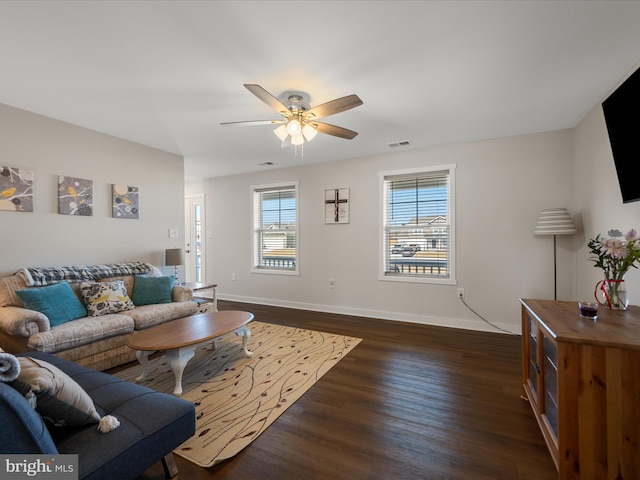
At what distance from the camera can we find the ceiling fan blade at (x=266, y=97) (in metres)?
1.94

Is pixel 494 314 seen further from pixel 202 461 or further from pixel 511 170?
pixel 202 461

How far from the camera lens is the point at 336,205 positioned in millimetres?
4695

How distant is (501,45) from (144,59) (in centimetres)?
250

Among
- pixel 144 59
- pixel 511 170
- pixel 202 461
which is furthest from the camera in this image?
pixel 511 170

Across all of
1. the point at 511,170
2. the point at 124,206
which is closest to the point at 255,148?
the point at 124,206

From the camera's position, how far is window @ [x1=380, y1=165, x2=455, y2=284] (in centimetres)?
404

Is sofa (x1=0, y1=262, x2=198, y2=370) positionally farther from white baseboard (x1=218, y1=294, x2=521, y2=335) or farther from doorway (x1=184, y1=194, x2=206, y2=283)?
doorway (x1=184, y1=194, x2=206, y2=283)

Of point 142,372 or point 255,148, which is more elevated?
point 255,148

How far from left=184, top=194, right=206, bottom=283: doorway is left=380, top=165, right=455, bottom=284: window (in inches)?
151

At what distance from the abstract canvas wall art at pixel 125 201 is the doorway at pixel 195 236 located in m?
2.14

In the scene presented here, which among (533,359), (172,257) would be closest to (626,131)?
(533,359)

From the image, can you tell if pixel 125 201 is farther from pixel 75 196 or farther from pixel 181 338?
pixel 181 338

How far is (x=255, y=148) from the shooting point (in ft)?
13.4

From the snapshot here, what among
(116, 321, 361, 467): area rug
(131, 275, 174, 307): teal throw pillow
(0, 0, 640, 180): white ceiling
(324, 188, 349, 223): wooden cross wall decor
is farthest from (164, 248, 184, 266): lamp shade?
(324, 188, 349, 223): wooden cross wall decor
